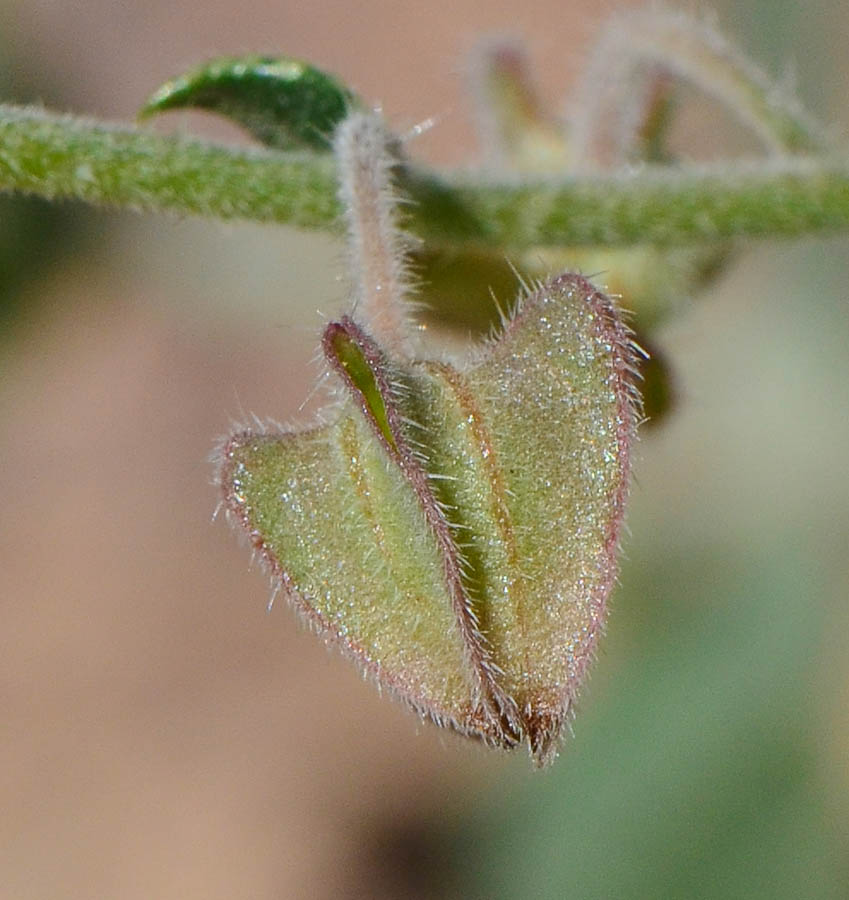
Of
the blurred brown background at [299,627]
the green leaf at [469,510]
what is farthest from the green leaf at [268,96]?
the blurred brown background at [299,627]

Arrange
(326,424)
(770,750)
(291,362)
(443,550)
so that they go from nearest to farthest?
(443,550), (326,424), (770,750), (291,362)

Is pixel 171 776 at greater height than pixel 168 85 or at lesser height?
lesser

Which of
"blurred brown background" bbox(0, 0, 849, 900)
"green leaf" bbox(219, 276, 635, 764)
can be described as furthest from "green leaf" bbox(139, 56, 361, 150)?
"blurred brown background" bbox(0, 0, 849, 900)

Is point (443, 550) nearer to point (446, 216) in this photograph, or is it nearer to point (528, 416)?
point (528, 416)

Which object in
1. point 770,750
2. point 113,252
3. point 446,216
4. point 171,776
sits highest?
point 446,216

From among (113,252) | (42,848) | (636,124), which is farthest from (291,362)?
(636,124)

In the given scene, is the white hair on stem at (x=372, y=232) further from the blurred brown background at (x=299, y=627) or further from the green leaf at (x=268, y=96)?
the blurred brown background at (x=299, y=627)

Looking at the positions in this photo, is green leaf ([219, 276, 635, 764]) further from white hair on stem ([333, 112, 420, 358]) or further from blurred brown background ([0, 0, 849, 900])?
blurred brown background ([0, 0, 849, 900])

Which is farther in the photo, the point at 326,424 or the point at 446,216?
the point at 446,216
